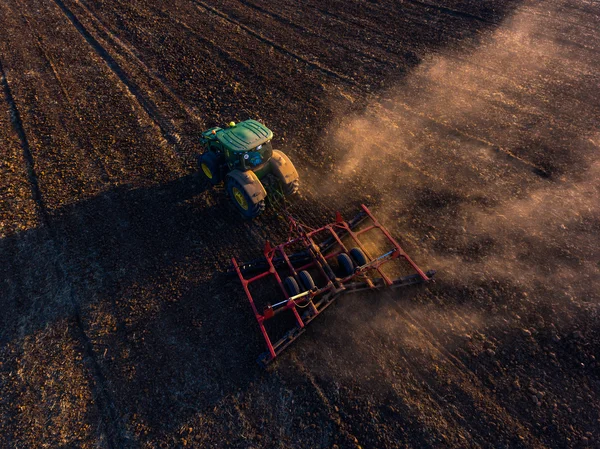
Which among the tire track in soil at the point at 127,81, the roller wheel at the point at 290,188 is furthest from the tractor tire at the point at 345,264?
the tire track in soil at the point at 127,81

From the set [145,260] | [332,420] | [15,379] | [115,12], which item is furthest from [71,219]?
[115,12]

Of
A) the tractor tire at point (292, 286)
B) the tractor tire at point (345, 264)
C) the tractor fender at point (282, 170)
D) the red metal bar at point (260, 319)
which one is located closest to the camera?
the red metal bar at point (260, 319)

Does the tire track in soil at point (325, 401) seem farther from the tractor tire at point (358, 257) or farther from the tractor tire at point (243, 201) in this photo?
the tractor tire at point (243, 201)

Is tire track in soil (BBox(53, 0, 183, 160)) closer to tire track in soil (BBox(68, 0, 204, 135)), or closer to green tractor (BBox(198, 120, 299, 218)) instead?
tire track in soil (BBox(68, 0, 204, 135))

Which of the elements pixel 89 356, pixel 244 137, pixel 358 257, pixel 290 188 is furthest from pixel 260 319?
pixel 244 137

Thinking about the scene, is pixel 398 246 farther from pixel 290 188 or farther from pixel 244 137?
pixel 244 137
